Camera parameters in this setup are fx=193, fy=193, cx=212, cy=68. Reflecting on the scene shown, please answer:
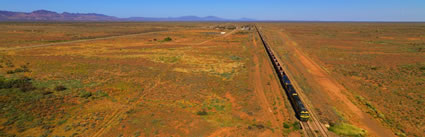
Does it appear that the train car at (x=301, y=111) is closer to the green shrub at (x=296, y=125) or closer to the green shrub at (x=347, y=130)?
the green shrub at (x=296, y=125)

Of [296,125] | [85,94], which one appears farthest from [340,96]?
[85,94]

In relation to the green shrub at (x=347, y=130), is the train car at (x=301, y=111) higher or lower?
higher

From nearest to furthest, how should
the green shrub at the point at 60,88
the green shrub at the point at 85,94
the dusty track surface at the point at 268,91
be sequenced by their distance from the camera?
the dusty track surface at the point at 268,91
the green shrub at the point at 85,94
the green shrub at the point at 60,88

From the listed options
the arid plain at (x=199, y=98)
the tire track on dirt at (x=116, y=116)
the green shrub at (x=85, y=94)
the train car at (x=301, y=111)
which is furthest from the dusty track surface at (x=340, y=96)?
the green shrub at (x=85, y=94)

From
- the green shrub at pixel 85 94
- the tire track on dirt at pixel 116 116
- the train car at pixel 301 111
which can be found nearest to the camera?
the tire track on dirt at pixel 116 116

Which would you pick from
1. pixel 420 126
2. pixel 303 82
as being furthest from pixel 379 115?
pixel 303 82

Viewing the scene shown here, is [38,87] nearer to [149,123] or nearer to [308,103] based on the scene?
[149,123]

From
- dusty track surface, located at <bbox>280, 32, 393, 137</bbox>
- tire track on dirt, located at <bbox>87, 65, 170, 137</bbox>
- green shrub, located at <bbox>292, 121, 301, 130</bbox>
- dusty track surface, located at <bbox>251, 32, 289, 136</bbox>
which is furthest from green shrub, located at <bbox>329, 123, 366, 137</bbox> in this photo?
tire track on dirt, located at <bbox>87, 65, 170, 137</bbox>

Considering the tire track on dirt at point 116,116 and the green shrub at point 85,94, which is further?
the green shrub at point 85,94
